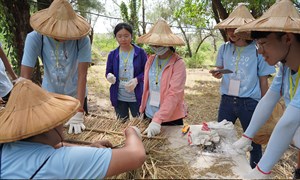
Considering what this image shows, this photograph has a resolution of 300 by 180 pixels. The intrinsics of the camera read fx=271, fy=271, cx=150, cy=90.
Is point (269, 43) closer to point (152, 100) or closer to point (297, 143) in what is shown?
point (297, 143)

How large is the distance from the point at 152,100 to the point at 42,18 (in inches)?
41.6

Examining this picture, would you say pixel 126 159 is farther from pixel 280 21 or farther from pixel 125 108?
pixel 125 108

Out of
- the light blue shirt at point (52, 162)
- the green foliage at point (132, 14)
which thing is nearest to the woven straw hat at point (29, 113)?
the light blue shirt at point (52, 162)

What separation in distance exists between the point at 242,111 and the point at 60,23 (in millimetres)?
1675

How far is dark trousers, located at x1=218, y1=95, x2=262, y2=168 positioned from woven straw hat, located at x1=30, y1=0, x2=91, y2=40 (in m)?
1.39

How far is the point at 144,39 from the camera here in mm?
2230

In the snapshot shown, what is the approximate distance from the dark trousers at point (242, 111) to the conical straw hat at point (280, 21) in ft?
3.39

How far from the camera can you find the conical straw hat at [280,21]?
134cm

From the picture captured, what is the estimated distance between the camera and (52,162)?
1.13 metres

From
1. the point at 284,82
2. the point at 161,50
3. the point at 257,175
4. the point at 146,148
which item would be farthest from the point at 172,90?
the point at 257,175

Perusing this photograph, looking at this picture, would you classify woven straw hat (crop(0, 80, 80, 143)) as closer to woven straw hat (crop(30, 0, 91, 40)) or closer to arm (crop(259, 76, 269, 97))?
woven straw hat (crop(30, 0, 91, 40))

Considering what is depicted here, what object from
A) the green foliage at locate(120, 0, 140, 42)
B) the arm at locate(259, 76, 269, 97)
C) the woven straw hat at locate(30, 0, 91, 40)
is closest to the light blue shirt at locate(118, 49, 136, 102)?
the woven straw hat at locate(30, 0, 91, 40)

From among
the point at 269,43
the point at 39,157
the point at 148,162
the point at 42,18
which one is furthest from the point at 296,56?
the point at 42,18

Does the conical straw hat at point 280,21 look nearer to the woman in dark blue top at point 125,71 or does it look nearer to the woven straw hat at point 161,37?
the woven straw hat at point 161,37
